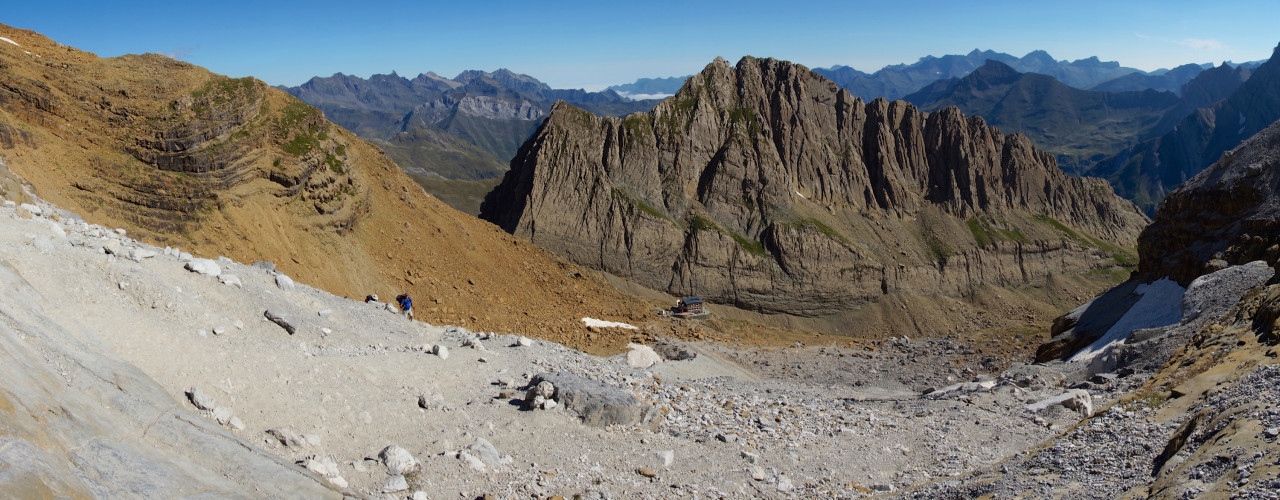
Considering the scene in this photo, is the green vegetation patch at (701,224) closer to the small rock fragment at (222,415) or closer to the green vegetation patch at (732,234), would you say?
the green vegetation patch at (732,234)

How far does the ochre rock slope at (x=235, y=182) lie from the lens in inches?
1226

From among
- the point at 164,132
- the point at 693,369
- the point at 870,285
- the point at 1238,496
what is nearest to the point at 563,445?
the point at 1238,496

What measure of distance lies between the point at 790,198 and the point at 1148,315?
4440cm

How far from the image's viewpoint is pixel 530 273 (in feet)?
163

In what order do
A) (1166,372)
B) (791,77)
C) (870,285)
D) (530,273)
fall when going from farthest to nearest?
(791,77), (870,285), (530,273), (1166,372)

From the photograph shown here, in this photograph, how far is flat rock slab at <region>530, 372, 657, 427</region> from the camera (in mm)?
20078

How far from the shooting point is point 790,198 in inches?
3130

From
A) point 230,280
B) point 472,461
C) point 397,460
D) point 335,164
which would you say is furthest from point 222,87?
point 472,461

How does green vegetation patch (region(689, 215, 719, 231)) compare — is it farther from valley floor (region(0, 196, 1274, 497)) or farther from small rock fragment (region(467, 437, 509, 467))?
small rock fragment (region(467, 437, 509, 467))

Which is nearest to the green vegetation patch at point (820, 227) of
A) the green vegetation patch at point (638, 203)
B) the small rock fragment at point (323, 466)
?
the green vegetation patch at point (638, 203)

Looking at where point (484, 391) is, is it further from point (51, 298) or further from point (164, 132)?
point (164, 132)

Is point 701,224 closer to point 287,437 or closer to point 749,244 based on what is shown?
point 749,244

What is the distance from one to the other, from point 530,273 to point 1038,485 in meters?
37.7

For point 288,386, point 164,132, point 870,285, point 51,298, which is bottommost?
point 870,285
